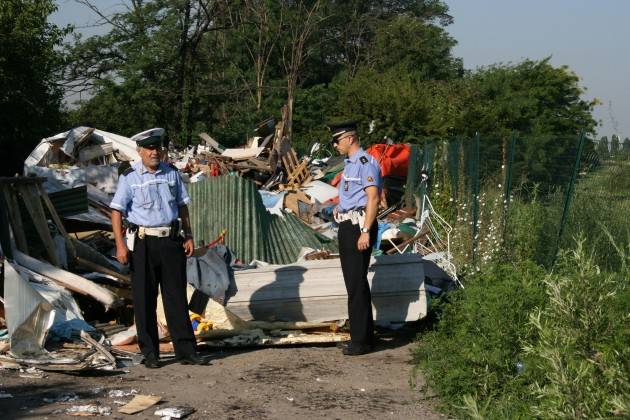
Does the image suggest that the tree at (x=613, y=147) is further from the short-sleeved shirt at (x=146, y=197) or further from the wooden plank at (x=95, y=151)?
the wooden plank at (x=95, y=151)

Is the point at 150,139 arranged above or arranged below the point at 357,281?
above

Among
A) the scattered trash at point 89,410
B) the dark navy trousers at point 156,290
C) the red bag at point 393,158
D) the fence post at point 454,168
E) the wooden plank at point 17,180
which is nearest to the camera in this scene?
the scattered trash at point 89,410

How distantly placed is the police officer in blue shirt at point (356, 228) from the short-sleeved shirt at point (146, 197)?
58.1 inches

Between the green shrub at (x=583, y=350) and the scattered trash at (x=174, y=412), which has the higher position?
the green shrub at (x=583, y=350)

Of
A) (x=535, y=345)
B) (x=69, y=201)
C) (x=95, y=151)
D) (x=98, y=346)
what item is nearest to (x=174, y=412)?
(x=98, y=346)

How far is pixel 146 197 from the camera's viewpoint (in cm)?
782

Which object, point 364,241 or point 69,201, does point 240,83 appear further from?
point 364,241

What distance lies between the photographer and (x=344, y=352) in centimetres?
837

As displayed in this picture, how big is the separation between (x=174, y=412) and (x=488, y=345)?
2.20 metres

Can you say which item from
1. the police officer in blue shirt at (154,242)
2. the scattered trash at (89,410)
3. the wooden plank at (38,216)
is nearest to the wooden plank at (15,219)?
the wooden plank at (38,216)

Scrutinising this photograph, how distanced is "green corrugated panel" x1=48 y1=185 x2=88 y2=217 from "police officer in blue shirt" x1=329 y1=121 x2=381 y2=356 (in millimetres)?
4348

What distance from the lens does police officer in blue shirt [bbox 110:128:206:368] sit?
7832 mm

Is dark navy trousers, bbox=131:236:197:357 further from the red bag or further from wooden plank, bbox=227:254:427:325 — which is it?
the red bag

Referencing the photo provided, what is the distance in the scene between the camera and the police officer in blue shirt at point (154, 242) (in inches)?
308
